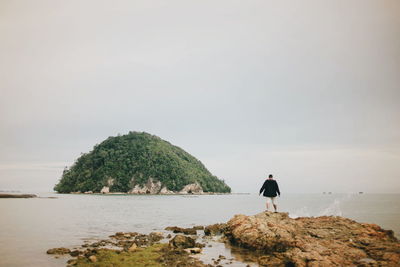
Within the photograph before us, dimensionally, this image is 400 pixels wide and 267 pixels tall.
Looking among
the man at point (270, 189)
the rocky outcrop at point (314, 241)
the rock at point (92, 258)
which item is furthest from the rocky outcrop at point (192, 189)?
the rock at point (92, 258)

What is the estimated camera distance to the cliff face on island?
162500 millimetres

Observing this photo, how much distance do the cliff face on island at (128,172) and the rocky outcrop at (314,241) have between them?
152710 mm

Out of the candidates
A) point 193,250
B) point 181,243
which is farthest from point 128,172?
point 193,250

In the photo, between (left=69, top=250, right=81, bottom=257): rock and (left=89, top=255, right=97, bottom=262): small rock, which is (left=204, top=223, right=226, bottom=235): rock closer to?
(left=69, top=250, right=81, bottom=257): rock

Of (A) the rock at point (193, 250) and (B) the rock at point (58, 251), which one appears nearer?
(B) the rock at point (58, 251)

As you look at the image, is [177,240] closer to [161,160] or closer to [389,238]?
[389,238]

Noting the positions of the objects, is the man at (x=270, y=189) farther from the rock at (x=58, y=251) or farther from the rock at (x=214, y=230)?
the rock at (x=58, y=251)

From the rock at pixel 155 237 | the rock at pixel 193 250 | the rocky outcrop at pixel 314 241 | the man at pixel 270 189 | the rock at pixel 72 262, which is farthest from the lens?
the man at pixel 270 189

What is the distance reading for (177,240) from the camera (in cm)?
1745

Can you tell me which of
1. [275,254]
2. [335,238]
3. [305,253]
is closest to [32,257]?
[275,254]

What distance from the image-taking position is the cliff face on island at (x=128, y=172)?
16250 cm

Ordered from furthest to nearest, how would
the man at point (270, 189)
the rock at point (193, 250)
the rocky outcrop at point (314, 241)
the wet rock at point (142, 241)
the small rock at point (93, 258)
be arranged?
the man at point (270, 189)
the wet rock at point (142, 241)
the rock at point (193, 250)
the small rock at point (93, 258)
the rocky outcrop at point (314, 241)

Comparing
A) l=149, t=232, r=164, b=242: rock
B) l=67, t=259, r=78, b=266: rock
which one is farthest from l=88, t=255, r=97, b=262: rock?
l=149, t=232, r=164, b=242: rock

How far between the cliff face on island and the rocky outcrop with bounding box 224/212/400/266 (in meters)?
153
